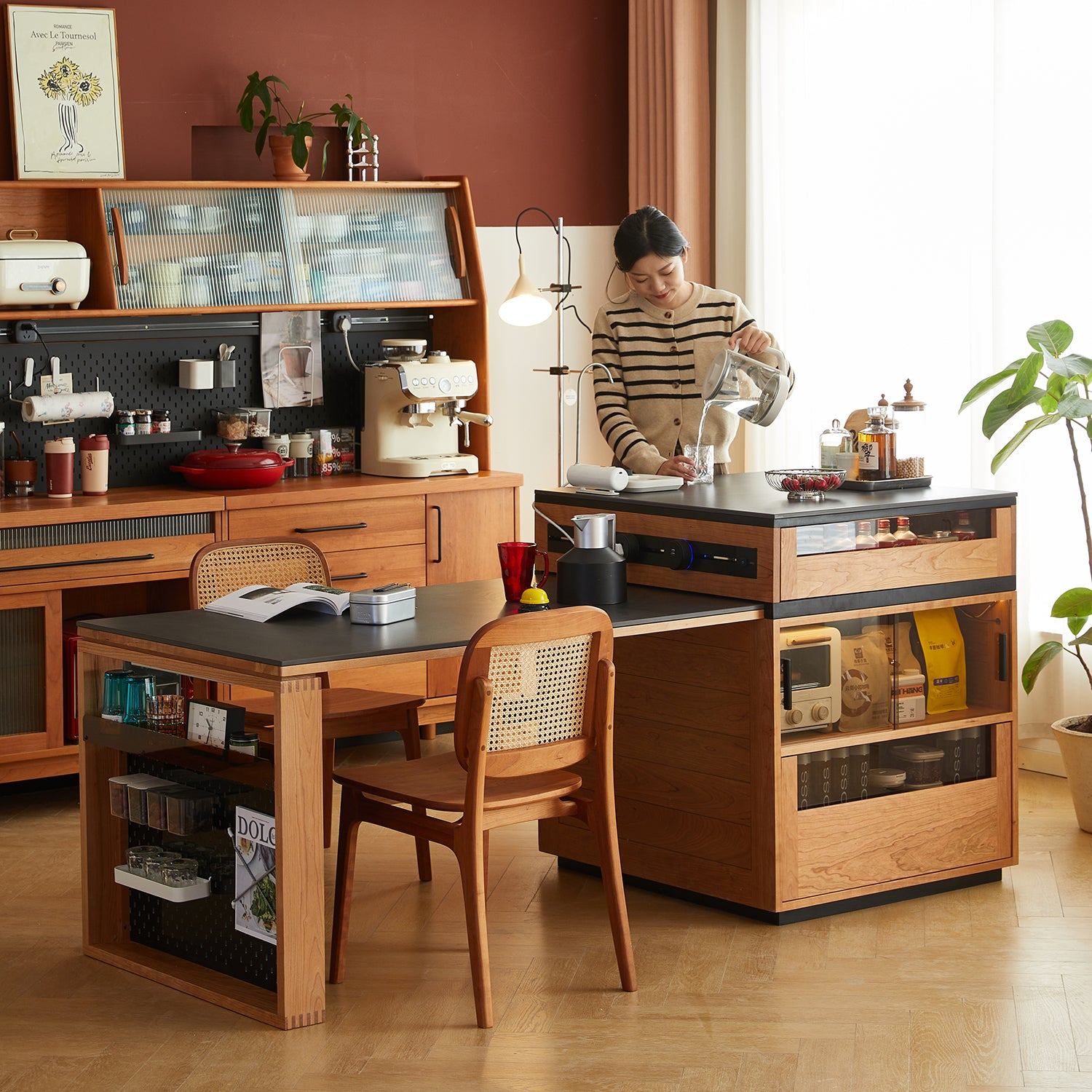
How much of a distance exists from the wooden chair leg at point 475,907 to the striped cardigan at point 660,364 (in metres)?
1.62

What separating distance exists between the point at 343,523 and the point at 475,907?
7.82ft

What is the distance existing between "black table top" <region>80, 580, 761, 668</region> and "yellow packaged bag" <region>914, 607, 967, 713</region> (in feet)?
1.91

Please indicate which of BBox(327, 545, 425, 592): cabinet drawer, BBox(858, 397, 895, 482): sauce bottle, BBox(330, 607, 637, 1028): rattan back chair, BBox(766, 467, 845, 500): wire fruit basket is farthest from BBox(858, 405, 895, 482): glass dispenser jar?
BBox(327, 545, 425, 592): cabinet drawer

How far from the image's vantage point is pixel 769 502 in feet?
13.8

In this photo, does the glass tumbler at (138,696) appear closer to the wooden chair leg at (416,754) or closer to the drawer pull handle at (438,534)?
the wooden chair leg at (416,754)

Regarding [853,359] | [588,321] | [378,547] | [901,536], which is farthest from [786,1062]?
[588,321]

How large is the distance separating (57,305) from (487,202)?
5.89 ft

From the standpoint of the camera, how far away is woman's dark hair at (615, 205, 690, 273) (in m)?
4.67

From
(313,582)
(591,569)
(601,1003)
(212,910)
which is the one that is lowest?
(601,1003)

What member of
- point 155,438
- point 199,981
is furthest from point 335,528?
point 199,981

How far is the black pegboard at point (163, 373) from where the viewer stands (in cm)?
560

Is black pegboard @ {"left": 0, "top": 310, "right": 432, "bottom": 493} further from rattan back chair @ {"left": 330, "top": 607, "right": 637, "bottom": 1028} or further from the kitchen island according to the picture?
rattan back chair @ {"left": 330, "top": 607, "right": 637, "bottom": 1028}

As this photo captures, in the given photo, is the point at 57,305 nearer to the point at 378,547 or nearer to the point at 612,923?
the point at 378,547

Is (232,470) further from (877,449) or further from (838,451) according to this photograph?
(877,449)
